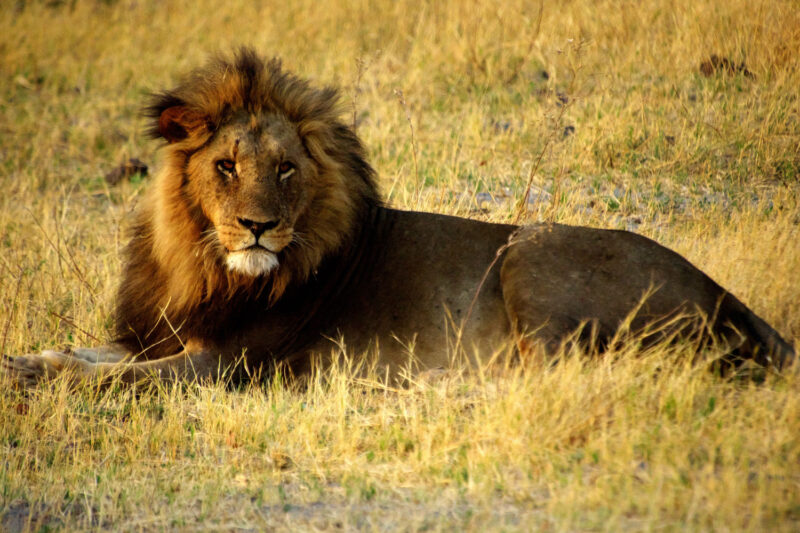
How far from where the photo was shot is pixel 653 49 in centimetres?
902

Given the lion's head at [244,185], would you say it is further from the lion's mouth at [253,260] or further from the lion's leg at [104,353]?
the lion's leg at [104,353]

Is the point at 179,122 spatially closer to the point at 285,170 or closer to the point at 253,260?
the point at 285,170

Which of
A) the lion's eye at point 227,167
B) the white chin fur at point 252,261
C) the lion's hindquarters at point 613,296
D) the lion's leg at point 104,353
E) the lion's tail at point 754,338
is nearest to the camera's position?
the lion's tail at point 754,338

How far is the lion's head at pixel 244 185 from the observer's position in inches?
174

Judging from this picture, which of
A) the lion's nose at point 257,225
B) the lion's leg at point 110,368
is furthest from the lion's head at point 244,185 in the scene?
the lion's leg at point 110,368

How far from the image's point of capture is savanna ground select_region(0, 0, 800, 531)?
3.42 m

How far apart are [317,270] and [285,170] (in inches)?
21.5

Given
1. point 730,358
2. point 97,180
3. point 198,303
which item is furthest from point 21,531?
point 97,180

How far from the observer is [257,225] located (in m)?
4.34

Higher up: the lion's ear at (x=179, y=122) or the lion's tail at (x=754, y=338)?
→ the lion's ear at (x=179, y=122)

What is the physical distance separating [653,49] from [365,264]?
5.30 metres

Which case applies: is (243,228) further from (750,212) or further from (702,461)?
(750,212)

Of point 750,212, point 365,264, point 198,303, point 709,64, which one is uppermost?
point 709,64

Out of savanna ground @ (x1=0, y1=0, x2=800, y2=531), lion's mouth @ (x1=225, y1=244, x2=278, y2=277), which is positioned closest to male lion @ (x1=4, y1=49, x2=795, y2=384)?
lion's mouth @ (x1=225, y1=244, x2=278, y2=277)
